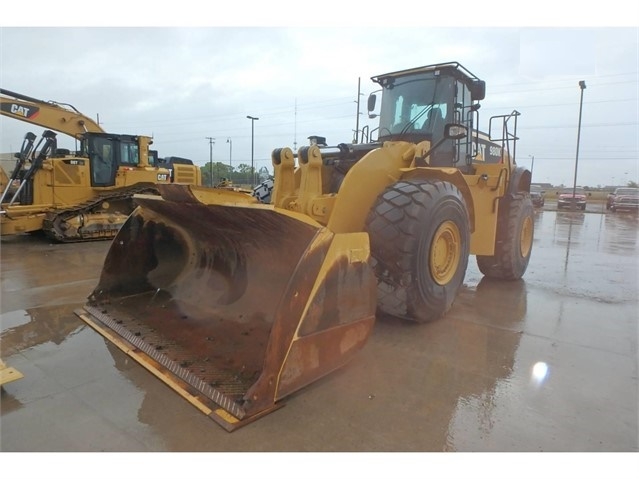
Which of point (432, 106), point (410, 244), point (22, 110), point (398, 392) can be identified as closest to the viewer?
point (398, 392)

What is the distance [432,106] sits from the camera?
5008mm

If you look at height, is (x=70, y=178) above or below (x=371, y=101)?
below

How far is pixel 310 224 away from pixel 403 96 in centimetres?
310

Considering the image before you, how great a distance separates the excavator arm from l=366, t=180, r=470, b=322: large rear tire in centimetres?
1073

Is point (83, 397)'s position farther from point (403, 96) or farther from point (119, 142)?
point (119, 142)

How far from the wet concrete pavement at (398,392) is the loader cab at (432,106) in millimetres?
1930

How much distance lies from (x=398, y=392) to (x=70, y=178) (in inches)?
426

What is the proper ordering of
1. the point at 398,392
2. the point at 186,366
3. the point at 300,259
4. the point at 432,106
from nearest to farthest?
the point at 300,259 → the point at 398,392 → the point at 186,366 → the point at 432,106

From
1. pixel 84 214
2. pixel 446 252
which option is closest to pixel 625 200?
pixel 446 252

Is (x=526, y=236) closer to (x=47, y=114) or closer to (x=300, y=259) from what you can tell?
(x=300, y=259)

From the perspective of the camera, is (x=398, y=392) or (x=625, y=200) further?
(x=625, y=200)

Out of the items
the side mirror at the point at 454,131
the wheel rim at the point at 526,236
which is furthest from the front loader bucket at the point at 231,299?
the wheel rim at the point at 526,236

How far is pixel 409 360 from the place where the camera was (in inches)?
136

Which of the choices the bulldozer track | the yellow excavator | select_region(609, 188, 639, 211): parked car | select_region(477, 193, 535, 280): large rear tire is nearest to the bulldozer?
select_region(477, 193, 535, 280): large rear tire
